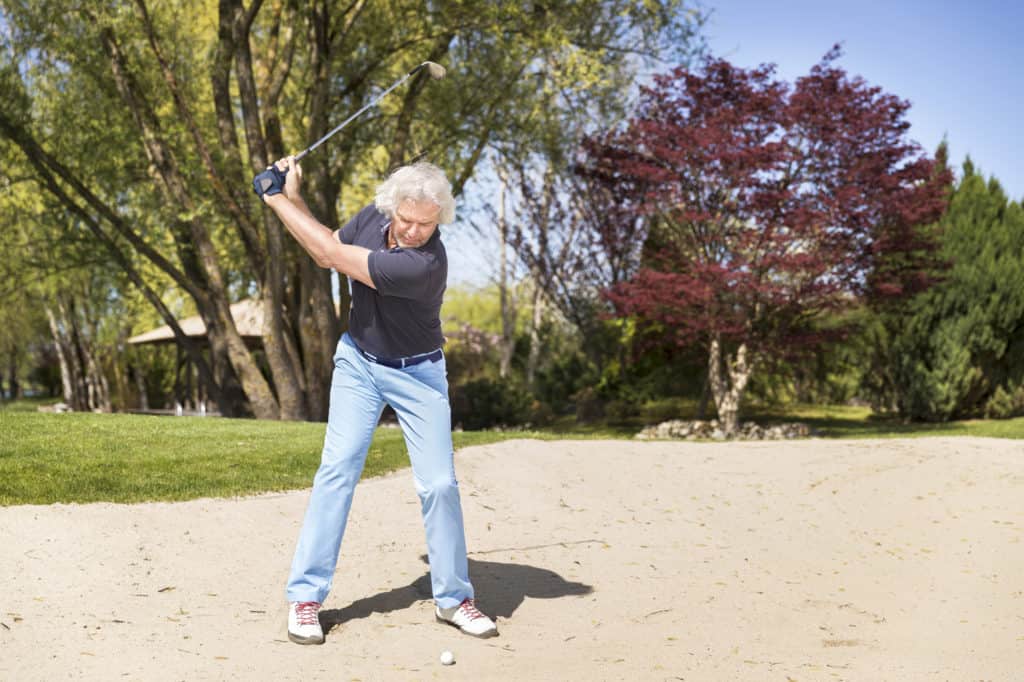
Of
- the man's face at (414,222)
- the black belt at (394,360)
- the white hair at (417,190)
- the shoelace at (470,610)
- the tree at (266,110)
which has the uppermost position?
the tree at (266,110)

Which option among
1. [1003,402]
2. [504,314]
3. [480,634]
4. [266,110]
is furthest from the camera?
[504,314]

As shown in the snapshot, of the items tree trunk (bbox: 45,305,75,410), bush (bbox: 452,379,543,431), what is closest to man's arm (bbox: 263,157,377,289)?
bush (bbox: 452,379,543,431)

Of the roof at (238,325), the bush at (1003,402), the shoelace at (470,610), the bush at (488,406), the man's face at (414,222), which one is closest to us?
the man's face at (414,222)

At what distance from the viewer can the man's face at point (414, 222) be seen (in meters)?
4.13

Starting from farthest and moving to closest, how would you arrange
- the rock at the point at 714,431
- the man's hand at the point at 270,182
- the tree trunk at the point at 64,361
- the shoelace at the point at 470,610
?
1. the tree trunk at the point at 64,361
2. the rock at the point at 714,431
3. the shoelace at the point at 470,610
4. the man's hand at the point at 270,182

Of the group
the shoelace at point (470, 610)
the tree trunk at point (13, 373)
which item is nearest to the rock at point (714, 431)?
the shoelace at point (470, 610)

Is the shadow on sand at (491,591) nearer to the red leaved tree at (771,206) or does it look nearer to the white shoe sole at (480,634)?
the white shoe sole at (480,634)

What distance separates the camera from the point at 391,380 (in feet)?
14.3

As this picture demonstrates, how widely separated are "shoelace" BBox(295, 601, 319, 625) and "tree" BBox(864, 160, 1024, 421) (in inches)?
550

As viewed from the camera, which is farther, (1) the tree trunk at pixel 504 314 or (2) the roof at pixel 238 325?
(1) the tree trunk at pixel 504 314

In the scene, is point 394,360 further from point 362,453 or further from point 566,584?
point 566,584

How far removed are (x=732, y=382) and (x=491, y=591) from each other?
38.2ft

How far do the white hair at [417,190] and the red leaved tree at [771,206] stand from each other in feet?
33.8

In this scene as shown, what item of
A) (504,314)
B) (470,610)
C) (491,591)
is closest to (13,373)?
(504,314)
